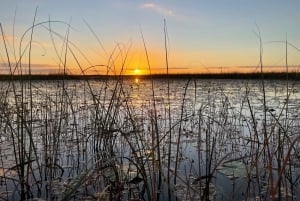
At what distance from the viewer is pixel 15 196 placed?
3.39 m

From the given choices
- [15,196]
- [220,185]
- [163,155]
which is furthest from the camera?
[163,155]

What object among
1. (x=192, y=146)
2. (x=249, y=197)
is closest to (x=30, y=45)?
(x=249, y=197)

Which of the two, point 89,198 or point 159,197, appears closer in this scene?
point 89,198

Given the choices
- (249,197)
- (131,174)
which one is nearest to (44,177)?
(131,174)

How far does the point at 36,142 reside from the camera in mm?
5352

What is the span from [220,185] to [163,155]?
122 cm

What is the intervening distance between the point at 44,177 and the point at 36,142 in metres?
1.60

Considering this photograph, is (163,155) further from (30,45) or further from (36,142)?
(30,45)

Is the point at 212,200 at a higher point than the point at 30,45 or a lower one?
lower

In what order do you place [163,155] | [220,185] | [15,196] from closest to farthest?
[15,196] → [220,185] → [163,155]

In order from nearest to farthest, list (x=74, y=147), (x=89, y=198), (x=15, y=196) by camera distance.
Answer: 1. (x=89, y=198)
2. (x=15, y=196)
3. (x=74, y=147)

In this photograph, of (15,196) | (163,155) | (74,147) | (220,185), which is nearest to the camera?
(15,196)

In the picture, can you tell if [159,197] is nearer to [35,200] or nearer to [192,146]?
[35,200]

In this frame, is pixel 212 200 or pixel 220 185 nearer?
pixel 212 200
